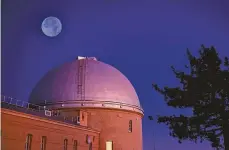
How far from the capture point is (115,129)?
34656 mm

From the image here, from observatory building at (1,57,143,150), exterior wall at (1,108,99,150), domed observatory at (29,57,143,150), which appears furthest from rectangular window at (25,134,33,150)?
domed observatory at (29,57,143,150)

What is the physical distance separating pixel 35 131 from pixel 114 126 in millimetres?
12307

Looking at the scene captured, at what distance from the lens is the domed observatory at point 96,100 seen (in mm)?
33750

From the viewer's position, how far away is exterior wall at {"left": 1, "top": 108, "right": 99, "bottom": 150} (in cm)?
2089

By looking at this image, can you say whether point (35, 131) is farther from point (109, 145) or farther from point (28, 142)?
point (109, 145)

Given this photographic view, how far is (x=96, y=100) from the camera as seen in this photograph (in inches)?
1337

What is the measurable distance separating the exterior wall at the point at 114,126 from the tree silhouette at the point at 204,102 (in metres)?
12.6

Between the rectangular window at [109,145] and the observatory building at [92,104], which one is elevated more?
the observatory building at [92,104]

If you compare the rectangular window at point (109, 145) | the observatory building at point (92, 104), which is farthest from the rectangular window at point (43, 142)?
the rectangular window at point (109, 145)

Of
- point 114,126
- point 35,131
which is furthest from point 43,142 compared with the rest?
point 114,126

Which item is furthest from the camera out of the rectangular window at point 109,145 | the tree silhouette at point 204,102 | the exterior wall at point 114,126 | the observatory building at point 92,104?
the rectangular window at point 109,145

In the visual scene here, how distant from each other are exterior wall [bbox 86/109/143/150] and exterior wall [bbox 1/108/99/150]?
3.09m

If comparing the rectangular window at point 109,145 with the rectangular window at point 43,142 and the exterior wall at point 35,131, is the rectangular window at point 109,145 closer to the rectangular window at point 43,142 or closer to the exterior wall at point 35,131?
the exterior wall at point 35,131

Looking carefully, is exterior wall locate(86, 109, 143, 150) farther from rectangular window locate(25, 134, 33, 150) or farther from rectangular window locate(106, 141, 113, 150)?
rectangular window locate(25, 134, 33, 150)
